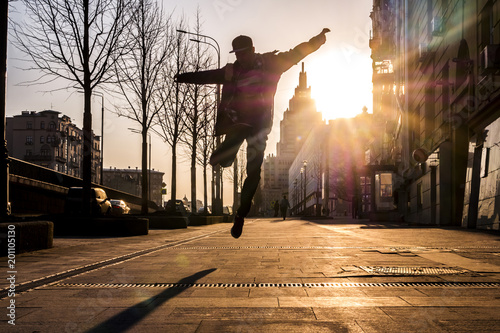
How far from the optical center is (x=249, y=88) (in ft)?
16.4

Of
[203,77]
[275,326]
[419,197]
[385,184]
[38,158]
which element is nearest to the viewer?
[275,326]

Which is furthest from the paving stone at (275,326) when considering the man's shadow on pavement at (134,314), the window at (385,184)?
the window at (385,184)

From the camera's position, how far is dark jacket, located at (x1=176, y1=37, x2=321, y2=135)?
16.2 ft

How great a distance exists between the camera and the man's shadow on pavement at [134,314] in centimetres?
269

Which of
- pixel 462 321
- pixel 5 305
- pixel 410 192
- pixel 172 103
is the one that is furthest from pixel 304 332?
pixel 410 192

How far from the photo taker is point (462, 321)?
109 inches

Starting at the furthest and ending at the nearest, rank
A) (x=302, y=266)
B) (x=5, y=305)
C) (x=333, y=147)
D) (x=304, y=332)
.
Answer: (x=333, y=147) < (x=302, y=266) < (x=5, y=305) < (x=304, y=332)

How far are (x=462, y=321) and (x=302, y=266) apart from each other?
8.69 feet

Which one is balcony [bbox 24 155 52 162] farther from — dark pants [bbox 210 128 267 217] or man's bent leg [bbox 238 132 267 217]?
dark pants [bbox 210 128 267 217]

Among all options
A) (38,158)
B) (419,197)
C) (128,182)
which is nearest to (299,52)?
(419,197)

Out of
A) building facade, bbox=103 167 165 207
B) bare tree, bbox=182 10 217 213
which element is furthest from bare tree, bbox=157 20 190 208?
building facade, bbox=103 167 165 207

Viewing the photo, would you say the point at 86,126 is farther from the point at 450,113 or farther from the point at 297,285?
the point at 450,113

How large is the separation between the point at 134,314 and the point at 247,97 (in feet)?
8.16

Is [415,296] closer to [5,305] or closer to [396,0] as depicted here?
[5,305]
